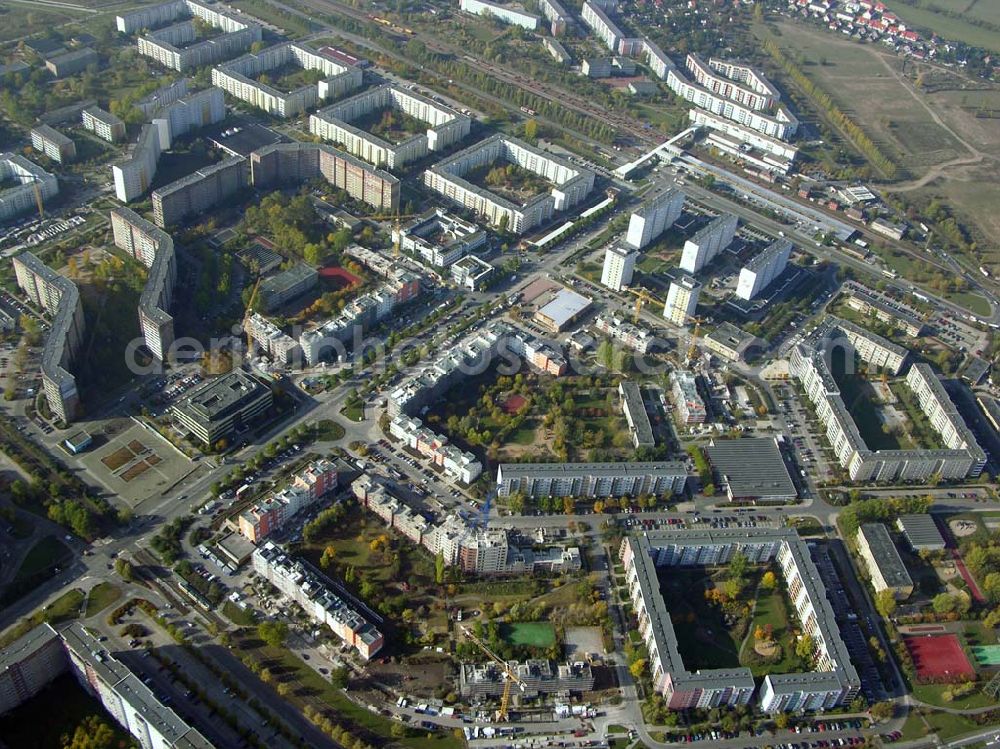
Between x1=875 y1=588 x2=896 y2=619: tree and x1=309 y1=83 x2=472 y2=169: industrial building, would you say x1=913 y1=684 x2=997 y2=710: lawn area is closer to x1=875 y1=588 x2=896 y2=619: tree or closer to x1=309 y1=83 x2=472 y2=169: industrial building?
x1=875 y1=588 x2=896 y2=619: tree

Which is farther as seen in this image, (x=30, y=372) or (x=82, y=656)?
(x=30, y=372)

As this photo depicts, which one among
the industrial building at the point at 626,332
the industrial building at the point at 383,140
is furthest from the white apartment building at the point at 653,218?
the industrial building at the point at 383,140

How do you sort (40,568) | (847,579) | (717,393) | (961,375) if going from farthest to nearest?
(961,375), (717,393), (847,579), (40,568)

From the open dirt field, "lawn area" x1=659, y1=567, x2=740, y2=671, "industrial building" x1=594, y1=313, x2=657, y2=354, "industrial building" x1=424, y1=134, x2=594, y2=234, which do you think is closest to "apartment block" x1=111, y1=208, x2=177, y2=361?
"industrial building" x1=424, y1=134, x2=594, y2=234

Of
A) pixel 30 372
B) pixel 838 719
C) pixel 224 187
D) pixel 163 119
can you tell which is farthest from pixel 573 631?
pixel 163 119

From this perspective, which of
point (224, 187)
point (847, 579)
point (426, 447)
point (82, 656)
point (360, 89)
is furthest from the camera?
point (360, 89)

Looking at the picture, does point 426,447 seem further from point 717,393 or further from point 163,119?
point 163,119
